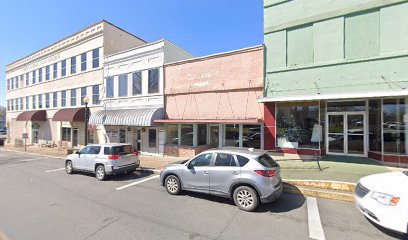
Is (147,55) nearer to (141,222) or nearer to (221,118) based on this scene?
(221,118)

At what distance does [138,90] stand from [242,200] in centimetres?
1353

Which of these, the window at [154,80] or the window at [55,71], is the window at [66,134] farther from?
the window at [154,80]

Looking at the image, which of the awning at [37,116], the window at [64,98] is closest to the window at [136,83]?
the window at [64,98]

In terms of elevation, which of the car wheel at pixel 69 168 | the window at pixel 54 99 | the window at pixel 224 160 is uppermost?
the window at pixel 54 99

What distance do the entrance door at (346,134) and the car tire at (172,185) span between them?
27.9 feet

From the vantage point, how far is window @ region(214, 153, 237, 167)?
6.18 metres

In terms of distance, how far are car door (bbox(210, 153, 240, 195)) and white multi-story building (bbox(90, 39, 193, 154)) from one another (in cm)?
910

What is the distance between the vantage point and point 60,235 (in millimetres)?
4527

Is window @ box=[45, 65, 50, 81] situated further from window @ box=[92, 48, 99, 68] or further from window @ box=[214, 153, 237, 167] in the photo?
window @ box=[214, 153, 237, 167]

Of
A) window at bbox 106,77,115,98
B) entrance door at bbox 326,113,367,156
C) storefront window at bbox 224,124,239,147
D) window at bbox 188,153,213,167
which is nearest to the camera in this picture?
window at bbox 188,153,213,167

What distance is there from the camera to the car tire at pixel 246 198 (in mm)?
5645

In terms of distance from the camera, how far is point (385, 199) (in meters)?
4.12

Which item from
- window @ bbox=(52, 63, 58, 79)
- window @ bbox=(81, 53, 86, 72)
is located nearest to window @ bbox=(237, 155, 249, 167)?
window @ bbox=(81, 53, 86, 72)

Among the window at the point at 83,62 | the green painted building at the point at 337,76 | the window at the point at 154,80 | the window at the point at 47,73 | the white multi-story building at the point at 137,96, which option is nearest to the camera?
the green painted building at the point at 337,76
